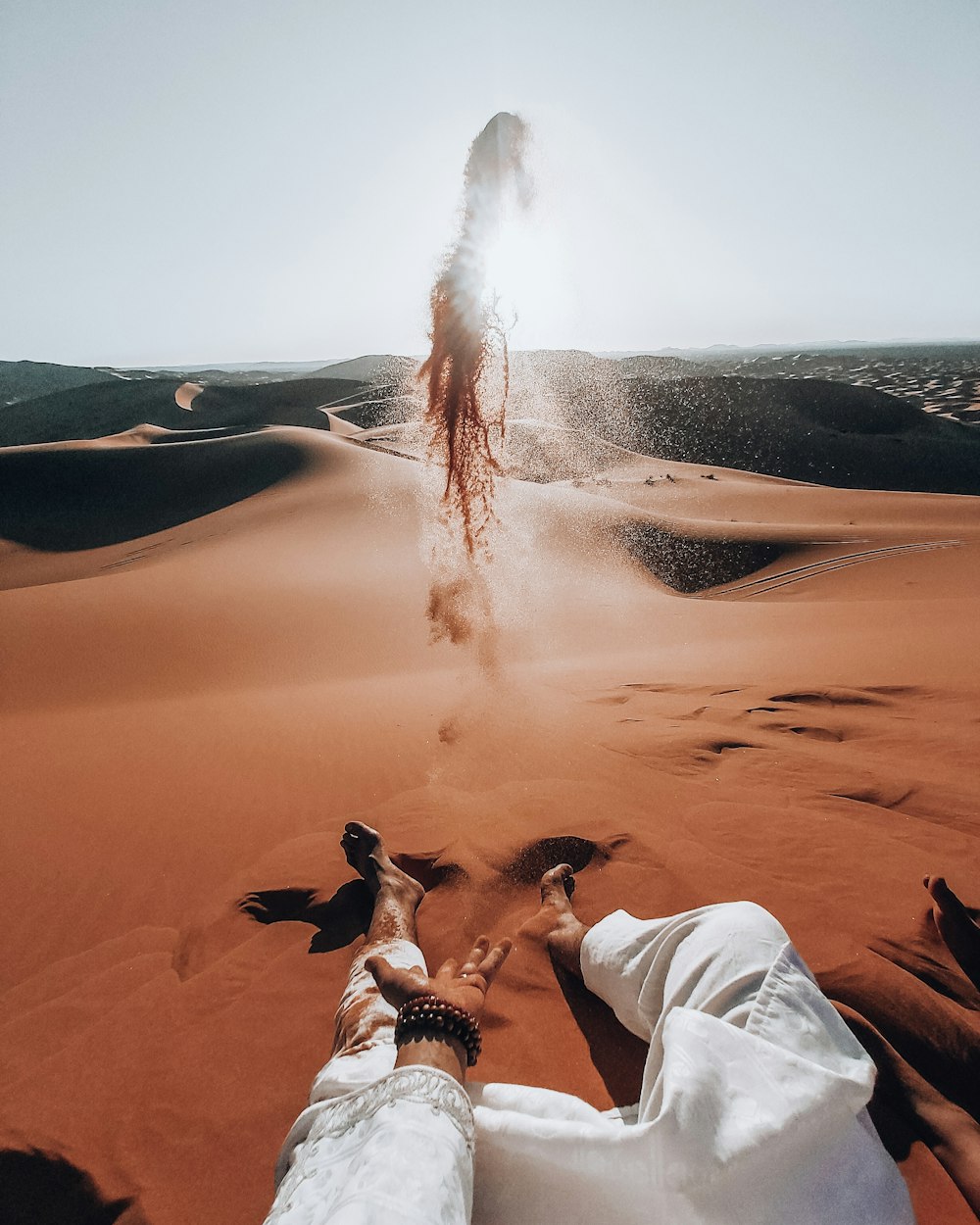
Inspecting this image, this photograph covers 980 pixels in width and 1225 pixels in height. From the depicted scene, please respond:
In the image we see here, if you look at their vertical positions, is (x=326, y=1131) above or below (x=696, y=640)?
above

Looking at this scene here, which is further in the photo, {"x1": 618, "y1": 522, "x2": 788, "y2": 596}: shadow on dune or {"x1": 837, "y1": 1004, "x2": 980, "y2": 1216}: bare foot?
{"x1": 618, "y1": 522, "x2": 788, "y2": 596}: shadow on dune

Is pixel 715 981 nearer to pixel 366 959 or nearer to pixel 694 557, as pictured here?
pixel 366 959

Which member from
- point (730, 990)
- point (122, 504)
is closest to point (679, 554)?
point (730, 990)

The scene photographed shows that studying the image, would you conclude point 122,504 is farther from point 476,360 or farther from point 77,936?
point 77,936

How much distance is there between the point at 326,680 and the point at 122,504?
37.3 feet

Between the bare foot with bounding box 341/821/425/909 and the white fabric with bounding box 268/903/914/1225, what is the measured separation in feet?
4.46

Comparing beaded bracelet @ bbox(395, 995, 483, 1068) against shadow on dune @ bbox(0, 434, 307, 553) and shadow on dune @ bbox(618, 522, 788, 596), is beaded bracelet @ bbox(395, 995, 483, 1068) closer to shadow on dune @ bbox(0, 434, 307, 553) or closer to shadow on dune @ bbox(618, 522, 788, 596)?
shadow on dune @ bbox(618, 522, 788, 596)

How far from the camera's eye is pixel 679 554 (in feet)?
37.8

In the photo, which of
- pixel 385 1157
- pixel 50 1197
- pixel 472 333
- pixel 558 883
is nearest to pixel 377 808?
pixel 558 883

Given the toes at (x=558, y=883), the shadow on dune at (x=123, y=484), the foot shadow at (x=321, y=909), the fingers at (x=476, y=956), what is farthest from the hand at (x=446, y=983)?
the shadow on dune at (x=123, y=484)

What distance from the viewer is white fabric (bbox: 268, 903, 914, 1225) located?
1.03 metres

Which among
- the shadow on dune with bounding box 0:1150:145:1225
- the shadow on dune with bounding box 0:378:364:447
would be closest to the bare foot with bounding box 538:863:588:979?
the shadow on dune with bounding box 0:1150:145:1225

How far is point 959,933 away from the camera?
210 cm

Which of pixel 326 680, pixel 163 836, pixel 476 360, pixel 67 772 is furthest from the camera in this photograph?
pixel 326 680
